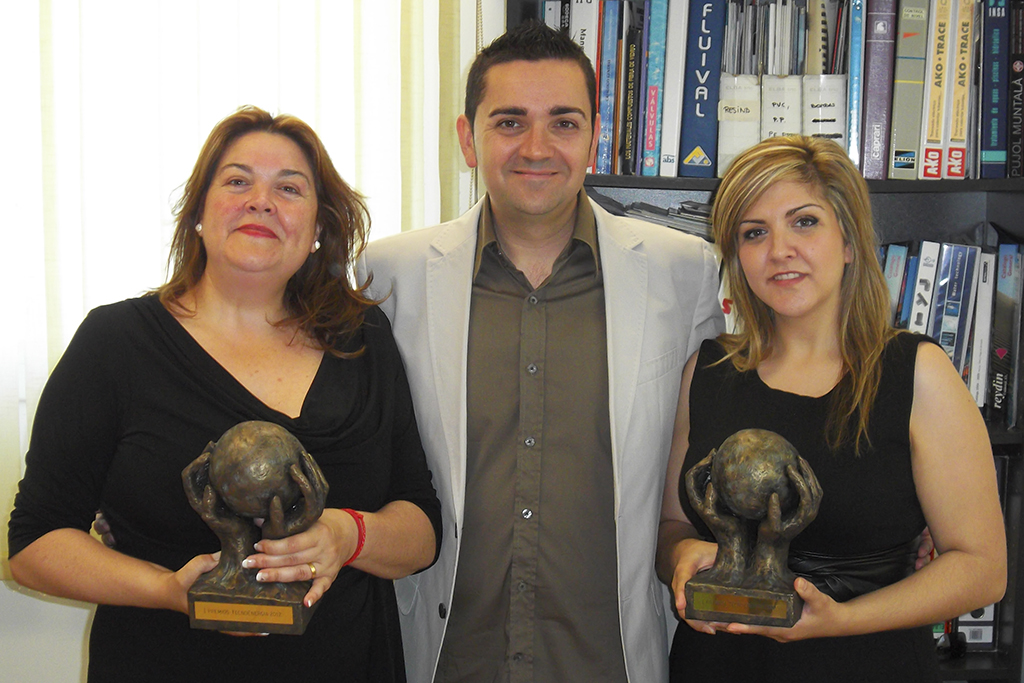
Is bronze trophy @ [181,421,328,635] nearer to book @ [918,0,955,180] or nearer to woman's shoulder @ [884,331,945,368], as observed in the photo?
woman's shoulder @ [884,331,945,368]

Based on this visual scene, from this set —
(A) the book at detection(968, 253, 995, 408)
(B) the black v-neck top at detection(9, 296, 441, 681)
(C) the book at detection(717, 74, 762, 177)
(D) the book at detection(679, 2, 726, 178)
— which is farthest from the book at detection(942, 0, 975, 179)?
(B) the black v-neck top at detection(9, 296, 441, 681)

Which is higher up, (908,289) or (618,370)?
(908,289)

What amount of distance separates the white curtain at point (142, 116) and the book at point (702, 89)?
74 centimetres

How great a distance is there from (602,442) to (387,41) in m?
1.46

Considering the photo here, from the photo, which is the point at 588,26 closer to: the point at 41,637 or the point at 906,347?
the point at 906,347

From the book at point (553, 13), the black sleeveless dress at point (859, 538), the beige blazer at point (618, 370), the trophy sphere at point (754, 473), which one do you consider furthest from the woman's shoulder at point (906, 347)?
the book at point (553, 13)

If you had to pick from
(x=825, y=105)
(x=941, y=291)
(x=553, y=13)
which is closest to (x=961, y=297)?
(x=941, y=291)

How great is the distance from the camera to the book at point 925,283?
2.38 meters

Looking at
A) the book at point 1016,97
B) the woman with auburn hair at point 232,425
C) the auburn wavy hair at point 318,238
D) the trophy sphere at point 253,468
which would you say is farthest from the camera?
the book at point 1016,97

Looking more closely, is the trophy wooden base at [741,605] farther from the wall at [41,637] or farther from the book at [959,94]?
the wall at [41,637]

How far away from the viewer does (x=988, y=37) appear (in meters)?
2.27

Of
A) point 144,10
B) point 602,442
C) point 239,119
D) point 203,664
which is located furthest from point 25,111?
point 602,442

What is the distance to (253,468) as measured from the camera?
1.30 m

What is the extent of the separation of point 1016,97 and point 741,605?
1.70m
